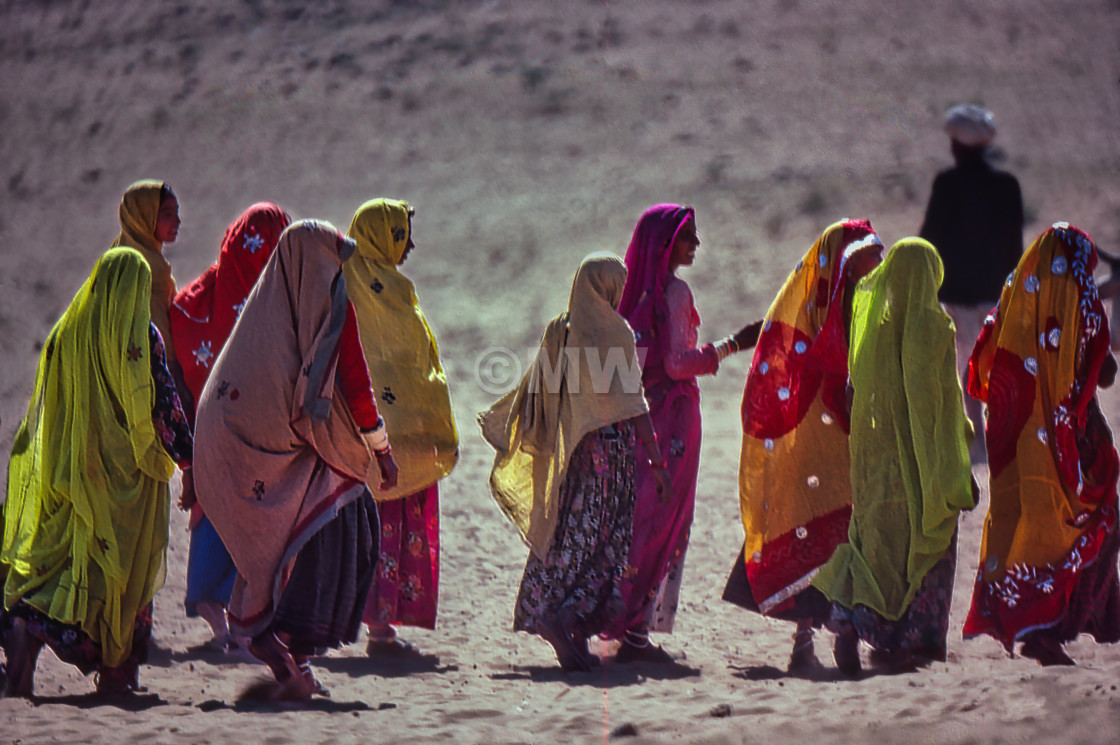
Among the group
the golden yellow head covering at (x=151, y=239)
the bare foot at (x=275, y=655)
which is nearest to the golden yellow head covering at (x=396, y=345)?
the golden yellow head covering at (x=151, y=239)

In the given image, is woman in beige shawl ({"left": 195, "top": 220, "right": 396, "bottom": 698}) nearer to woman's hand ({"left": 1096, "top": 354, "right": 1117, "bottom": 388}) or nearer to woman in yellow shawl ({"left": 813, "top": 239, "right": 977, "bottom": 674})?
woman in yellow shawl ({"left": 813, "top": 239, "right": 977, "bottom": 674})

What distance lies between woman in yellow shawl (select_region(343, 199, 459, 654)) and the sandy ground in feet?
0.90

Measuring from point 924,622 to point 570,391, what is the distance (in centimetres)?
167

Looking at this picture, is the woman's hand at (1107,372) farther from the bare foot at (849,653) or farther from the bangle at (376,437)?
the bangle at (376,437)

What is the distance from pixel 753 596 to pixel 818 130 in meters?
13.8

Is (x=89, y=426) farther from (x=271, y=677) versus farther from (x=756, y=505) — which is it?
(x=756, y=505)

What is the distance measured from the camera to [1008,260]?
8797 millimetres

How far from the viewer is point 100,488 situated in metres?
4.94

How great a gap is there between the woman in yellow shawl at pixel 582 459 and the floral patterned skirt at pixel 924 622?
1.05 m

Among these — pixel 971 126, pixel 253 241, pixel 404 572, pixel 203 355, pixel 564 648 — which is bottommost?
pixel 564 648

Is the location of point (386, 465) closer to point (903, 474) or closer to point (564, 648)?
point (564, 648)

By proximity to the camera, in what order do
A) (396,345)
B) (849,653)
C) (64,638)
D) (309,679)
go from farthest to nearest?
(396,345) < (849,653) < (64,638) < (309,679)

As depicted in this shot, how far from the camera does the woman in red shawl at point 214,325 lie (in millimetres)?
5746

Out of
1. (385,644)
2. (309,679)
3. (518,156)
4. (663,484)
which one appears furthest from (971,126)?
(518,156)
